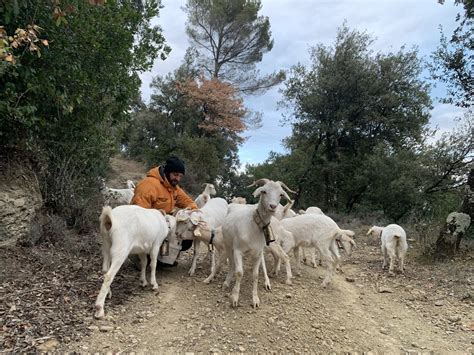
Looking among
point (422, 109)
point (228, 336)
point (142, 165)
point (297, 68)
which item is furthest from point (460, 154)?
point (142, 165)

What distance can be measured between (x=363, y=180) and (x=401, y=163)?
178 centimetres

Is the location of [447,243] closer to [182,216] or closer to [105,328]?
[182,216]

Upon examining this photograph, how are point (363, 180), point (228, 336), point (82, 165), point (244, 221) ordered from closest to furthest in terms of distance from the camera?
point (228, 336) → point (244, 221) → point (82, 165) → point (363, 180)

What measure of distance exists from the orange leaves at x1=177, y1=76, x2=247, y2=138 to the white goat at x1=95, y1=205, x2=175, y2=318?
15279 mm

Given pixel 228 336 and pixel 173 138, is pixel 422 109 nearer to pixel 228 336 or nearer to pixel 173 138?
pixel 173 138

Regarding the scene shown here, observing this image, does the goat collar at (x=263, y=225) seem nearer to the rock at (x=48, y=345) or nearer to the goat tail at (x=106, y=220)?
the goat tail at (x=106, y=220)

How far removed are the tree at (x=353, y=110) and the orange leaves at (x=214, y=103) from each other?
3889 millimetres

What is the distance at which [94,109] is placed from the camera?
6.38 m

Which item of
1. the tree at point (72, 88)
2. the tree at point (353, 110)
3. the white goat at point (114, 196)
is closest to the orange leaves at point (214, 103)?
the tree at point (353, 110)

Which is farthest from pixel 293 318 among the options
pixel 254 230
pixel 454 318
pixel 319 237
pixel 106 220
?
pixel 106 220

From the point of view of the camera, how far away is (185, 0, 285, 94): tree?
22.7 metres

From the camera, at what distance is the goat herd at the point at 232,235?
4074mm

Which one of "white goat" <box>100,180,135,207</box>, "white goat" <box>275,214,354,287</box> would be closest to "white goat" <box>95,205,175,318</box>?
"white goat" <box>275,214,354,287</box>

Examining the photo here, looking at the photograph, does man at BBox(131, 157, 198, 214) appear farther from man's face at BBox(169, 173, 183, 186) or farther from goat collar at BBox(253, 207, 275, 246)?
goat collar at BBox(253, 207, 275, 246)
